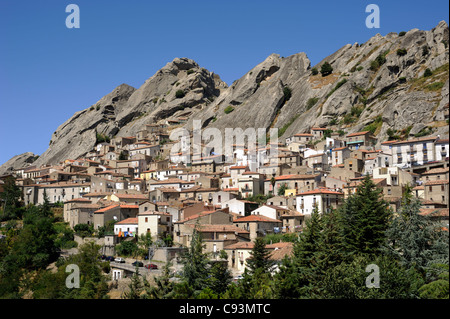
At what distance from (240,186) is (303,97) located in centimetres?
5251

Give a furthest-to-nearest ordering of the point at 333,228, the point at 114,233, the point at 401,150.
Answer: the point at 401,150 → the point at 114,233 → the point at 333,228

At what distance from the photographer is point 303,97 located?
400 feet

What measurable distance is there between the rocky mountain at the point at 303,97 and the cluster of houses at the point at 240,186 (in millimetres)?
8518

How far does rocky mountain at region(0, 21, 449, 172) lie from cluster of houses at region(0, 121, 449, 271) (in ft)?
27.9

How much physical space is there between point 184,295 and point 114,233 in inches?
1161

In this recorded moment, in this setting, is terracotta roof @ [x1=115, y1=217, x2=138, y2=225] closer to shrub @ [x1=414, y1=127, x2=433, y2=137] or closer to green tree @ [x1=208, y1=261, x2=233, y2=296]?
green tree @ [x1=208, y1=261, x2=233, y2=296]

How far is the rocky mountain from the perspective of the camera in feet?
298

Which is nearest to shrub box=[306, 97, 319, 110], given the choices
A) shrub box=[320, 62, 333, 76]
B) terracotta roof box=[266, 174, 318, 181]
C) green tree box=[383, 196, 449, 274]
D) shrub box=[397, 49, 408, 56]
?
shrub box=[320, 62, 333, 76]

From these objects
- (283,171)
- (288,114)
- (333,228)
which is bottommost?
(333,228)

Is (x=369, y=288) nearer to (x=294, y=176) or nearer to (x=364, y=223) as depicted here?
(x=364, y=223)

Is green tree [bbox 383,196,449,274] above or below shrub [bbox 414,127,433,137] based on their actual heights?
below

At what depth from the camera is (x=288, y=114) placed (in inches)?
4646
